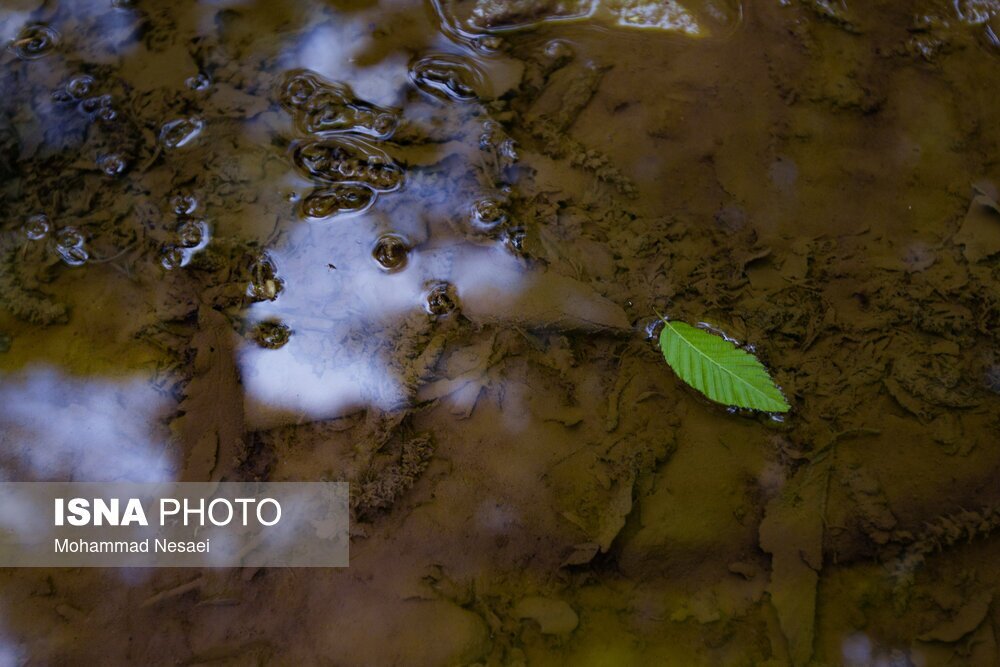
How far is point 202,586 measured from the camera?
1831mm

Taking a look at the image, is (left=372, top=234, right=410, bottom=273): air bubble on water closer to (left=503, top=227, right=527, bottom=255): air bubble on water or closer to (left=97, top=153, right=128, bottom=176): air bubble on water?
(left=503, top=227, right=527, bottom=255): air bubble on water

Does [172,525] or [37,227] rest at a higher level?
[37,227]

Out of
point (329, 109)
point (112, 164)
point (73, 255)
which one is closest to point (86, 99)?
point (112, 164)

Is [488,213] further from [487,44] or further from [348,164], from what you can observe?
[487,44]

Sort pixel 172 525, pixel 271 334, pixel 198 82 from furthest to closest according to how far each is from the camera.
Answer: pixel 198 82, pixel 271 334, pixel 172 525

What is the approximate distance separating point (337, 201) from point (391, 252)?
291 millimetres

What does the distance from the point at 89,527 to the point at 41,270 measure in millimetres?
903

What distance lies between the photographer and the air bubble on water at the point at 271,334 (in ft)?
6.90

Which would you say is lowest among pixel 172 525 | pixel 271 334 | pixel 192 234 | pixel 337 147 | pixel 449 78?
Answer: pixel 172 525

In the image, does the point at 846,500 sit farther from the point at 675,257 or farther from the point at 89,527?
the point at 89,527

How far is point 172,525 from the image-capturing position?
6.17 ft

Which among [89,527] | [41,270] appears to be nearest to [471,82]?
[41,270]

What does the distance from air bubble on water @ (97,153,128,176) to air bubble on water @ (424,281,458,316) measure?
47.3 inches

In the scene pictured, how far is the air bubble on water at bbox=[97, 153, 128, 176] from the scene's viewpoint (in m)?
2.36
